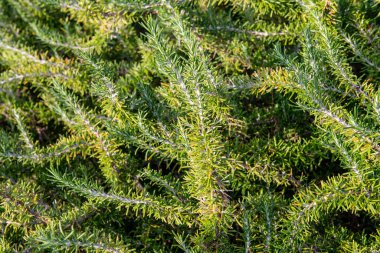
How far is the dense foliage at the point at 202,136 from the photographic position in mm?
1108

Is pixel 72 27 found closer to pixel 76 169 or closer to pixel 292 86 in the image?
pixel 76 169

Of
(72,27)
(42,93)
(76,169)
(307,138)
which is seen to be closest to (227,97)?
(307,138)

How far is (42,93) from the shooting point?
1703 mm

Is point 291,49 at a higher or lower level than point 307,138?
higher

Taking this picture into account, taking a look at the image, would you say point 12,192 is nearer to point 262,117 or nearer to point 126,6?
point 126,6

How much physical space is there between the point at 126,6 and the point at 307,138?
0.69 m

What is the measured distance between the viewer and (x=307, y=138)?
1420 millimetres

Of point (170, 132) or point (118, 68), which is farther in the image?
point (118, 68)

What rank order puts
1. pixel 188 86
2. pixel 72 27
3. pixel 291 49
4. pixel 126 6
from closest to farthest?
1. pixel 188 86
2. pixel 126 6
3. pixel 291 49
4. pixel 72 27

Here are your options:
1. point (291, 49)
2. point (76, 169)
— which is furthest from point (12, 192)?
point (291, 49)

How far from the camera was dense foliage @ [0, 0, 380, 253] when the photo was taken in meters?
1.11

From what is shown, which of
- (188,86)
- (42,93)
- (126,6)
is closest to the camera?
(188,86)

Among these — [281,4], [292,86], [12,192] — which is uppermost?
[281,4]

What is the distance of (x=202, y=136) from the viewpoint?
109 centimetres
